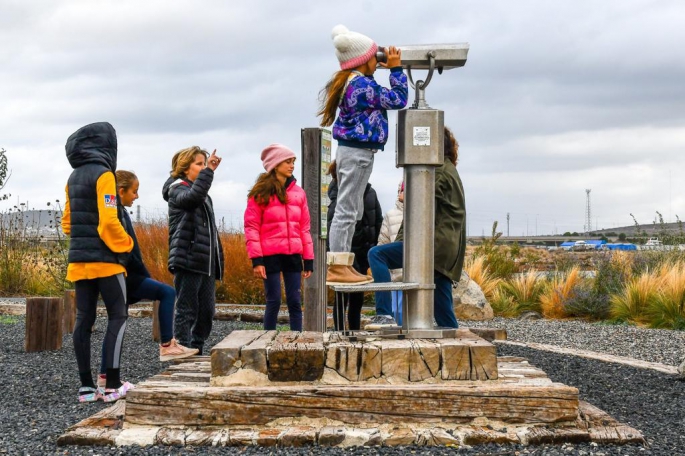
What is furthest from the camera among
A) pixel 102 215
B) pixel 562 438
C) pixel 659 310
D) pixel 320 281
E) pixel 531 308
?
pixel 531 308

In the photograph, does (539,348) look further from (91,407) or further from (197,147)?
(91,407)

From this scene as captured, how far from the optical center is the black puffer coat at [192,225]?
6312 mm

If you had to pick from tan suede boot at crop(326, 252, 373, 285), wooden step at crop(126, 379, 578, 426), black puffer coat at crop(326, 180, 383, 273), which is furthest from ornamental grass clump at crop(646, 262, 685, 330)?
wooden step at crop(126, 379, 578, 426)

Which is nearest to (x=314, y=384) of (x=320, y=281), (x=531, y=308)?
(x=320, y=281)

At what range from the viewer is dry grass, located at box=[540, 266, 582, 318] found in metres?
12.4

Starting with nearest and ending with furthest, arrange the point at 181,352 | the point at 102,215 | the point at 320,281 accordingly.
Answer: the point at 102,215, the point at 181,352, the point at 320,281

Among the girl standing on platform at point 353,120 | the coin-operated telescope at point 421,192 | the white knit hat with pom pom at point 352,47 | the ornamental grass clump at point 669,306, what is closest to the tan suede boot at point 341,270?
the girl standing on platform at point 353,120

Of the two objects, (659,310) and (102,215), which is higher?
(102,215)

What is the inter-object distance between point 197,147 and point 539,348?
12.4 ft

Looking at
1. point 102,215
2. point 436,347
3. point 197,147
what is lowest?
point 436,347

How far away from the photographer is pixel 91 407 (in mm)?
5301

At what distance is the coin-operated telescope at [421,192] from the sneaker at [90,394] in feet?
6.93

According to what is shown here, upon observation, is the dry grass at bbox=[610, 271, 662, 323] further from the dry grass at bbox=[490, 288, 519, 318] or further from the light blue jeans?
the light blue jeans

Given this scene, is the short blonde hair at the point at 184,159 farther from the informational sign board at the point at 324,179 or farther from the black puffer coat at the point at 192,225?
the informational sign board at the point at 324,179
